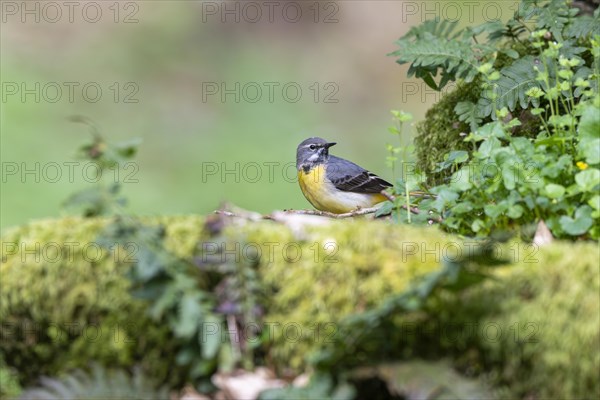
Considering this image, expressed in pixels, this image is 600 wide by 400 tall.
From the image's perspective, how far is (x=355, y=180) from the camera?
669cm

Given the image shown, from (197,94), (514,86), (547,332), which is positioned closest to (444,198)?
(514,86)

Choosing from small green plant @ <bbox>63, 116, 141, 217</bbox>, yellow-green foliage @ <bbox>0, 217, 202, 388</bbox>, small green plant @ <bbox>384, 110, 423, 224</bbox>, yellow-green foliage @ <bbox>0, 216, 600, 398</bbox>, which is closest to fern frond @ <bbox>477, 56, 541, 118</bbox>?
small green plant @ <bbox>384, 110, 423, 224</bbox>

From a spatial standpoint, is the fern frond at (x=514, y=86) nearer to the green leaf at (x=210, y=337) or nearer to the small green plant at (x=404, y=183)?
the small green plant at (x=404, y=183)

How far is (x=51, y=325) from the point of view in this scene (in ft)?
9.96

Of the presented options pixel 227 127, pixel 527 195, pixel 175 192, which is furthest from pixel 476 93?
pixel 227 127

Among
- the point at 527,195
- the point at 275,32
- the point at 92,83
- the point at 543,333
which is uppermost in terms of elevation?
the point at 275,32

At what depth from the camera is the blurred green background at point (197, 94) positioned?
9133 millimetres

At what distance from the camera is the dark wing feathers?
6656 millimetres

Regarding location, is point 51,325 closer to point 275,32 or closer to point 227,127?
point 227,127

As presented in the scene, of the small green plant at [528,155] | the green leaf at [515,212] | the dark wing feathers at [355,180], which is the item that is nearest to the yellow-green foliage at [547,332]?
the small green plant at [528,155]

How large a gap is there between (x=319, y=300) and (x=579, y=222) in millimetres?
1349

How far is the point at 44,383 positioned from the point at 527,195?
2.17 meters

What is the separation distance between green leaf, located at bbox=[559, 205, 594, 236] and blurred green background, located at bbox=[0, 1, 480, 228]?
480cm

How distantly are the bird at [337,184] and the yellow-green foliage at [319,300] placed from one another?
3397 mm
